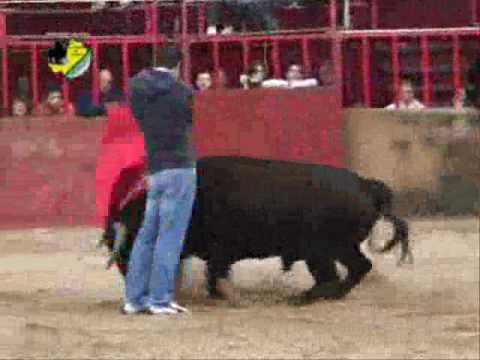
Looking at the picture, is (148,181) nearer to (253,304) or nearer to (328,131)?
(253,304)

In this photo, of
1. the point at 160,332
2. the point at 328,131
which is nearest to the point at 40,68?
the point at 328,131

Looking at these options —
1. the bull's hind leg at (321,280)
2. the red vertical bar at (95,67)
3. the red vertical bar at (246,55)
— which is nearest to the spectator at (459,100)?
the bull's hind leg at (321,280)

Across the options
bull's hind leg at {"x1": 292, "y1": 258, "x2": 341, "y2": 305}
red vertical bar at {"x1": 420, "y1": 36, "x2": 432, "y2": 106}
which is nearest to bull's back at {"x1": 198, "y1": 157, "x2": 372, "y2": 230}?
bull's hind leg at {"x1": 292, "y1": 258, "x2": 341, "y2": 305}

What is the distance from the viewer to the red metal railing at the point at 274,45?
36.6 feet

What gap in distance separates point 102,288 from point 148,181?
4.30 ft

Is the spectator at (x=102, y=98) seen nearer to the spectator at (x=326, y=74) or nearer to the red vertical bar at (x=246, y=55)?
the red vertical bar at (x=246, y=55)

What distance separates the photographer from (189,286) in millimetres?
7652

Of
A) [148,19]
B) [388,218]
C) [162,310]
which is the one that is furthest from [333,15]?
[162,310]

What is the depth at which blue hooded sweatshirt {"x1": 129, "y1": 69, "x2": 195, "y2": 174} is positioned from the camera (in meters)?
6.89

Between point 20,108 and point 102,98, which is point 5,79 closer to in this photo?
point 20,108

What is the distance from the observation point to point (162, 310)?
7.00 metres

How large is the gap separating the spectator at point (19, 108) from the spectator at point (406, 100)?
9.36 feet

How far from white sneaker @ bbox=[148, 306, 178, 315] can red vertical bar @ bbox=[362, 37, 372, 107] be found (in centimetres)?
469

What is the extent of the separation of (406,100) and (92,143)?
2370 millimetres
